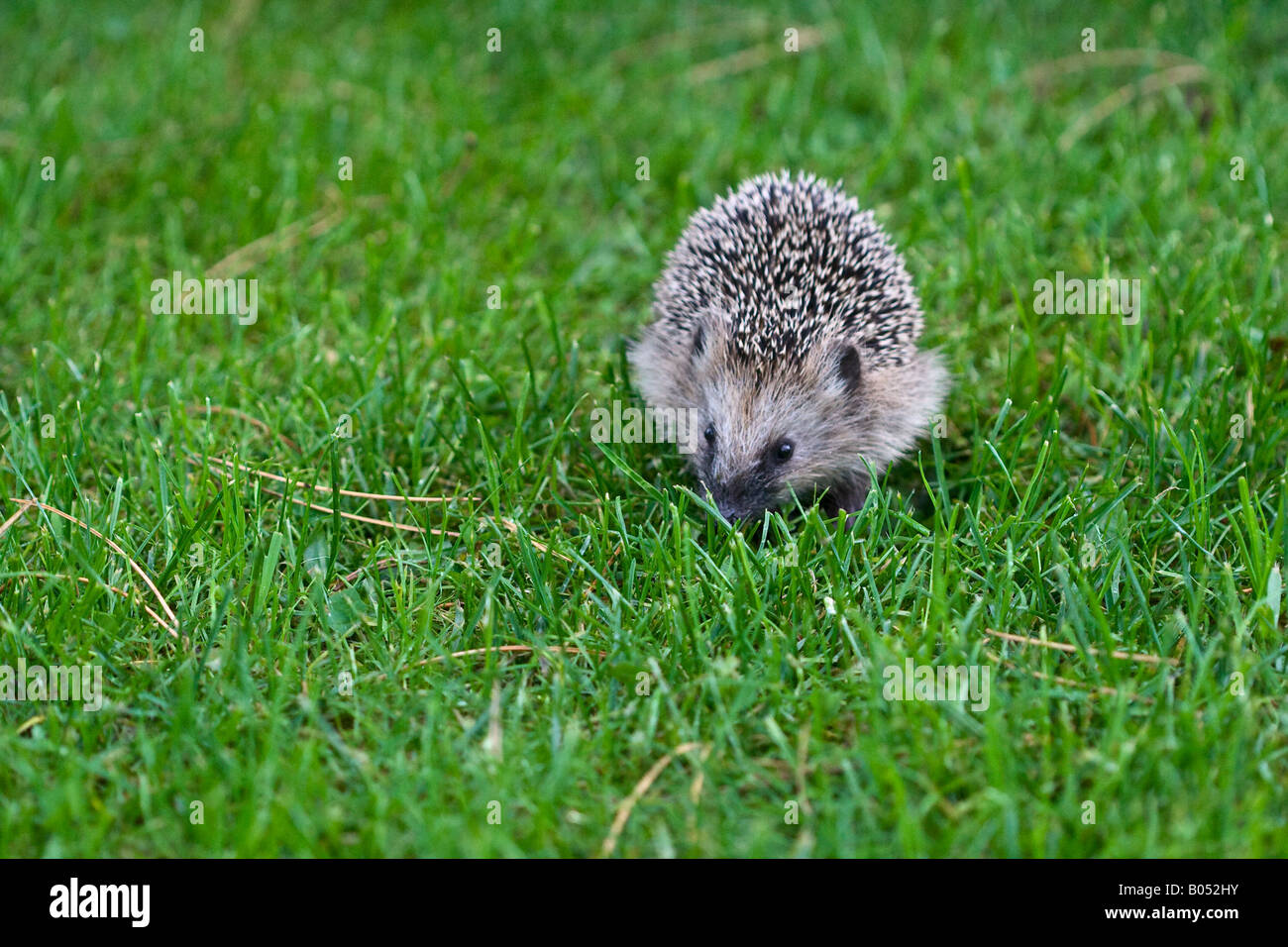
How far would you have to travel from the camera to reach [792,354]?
548 cm

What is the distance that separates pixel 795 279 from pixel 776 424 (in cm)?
70

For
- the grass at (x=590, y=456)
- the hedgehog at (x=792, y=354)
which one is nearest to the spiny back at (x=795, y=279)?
the hedgehog at (x=792, y=354)

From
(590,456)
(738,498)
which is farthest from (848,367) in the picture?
(590,456)

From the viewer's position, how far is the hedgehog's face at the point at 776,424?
531 cm

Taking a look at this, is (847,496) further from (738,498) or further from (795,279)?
(795,279)

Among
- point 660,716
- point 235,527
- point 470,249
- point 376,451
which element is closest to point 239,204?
point 470,249

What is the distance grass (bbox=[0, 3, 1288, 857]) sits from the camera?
12.0 ft

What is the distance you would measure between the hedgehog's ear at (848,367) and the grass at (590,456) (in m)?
0.52

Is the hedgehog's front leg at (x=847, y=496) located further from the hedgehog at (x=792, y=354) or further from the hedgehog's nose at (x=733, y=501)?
the hedgehog's nose at (x=733, y=501)

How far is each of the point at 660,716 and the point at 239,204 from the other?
4.63 meters

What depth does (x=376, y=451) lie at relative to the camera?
5.43 metres

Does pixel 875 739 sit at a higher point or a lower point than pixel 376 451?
lower
